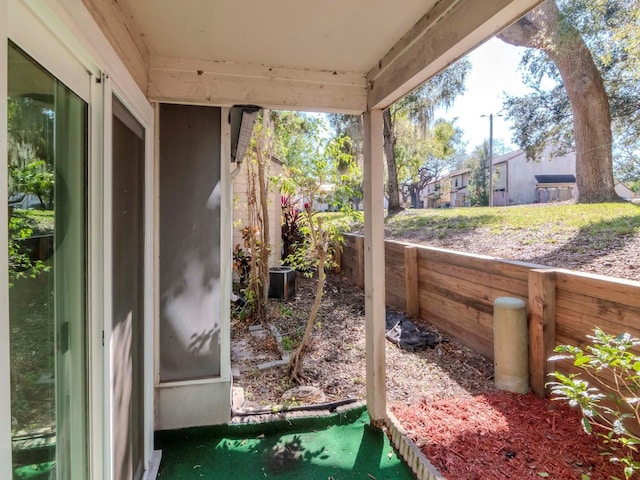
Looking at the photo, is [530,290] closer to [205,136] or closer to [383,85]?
[383,85]

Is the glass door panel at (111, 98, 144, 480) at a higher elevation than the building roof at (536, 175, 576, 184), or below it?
below

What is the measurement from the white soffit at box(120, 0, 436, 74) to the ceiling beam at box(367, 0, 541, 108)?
5cm

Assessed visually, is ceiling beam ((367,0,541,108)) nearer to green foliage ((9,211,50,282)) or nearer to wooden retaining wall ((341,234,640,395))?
green foliage ((9,211,50,282))

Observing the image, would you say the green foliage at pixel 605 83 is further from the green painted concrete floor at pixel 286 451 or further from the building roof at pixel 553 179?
the building roof at pixel 553 179

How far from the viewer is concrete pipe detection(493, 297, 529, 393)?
283 cm

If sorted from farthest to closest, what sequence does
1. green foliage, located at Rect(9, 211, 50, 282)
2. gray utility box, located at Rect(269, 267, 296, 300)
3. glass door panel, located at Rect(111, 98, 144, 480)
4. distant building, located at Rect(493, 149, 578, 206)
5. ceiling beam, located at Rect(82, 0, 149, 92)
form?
distant building, located at Rect(493, 149, 578, 206), gray utility box, located at Rect(269, 267, 296, 300), glass door panel, located at Rect(111, 98, 144, 480), ceiling beam, located at Rect(82, 0, 149, 92), green foliage, located at Rect(9, 211, 50, 282)

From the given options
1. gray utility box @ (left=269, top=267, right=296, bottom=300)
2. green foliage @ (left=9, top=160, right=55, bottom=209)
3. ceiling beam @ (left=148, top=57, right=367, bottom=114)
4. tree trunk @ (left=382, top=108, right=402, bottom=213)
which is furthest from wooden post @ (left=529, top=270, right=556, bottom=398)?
tree trunk @ (left=382, top=108, right=402, bottom=213)

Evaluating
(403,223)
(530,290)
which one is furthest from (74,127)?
(403,223)

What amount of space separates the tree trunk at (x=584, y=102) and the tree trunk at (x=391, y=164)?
3621mm

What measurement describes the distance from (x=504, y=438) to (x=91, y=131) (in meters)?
2.70

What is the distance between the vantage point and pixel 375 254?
249cm

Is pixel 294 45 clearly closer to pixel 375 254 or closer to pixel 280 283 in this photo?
pixel 375 254

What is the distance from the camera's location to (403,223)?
838 cm

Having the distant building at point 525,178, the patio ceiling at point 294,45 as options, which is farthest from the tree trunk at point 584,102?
the distant building at point 525,178
